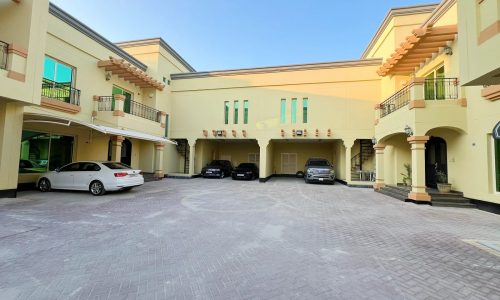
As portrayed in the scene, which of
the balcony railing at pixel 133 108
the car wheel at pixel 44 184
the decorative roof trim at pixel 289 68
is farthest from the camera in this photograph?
the decorative roof trim at pixel 289 68

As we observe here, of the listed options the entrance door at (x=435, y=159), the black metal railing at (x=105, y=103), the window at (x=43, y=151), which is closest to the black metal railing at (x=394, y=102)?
the entrance door at (x=435, y=159)

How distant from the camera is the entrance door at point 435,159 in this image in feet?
35.6

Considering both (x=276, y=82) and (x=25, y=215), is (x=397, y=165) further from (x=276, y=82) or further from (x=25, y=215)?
(x=25, y=215)

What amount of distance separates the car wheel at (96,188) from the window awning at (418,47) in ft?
47.9

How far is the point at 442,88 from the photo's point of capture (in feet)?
34.8

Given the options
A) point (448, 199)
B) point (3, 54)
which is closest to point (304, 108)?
→ point (448, 199)

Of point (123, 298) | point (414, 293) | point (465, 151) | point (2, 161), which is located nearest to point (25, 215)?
point (2, 161)

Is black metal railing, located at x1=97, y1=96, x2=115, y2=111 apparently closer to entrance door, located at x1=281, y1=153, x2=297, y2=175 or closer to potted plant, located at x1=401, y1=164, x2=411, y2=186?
entrance door, located at x1=281, y1=153, x2=297, y2=175

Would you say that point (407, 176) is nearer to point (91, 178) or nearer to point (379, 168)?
point (379, 168)

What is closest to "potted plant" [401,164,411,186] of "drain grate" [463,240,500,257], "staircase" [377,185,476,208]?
"staircase" [377,185,476,208]

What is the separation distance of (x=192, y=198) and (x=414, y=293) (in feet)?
26.5

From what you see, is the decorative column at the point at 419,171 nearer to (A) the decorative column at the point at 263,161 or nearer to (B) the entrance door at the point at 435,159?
(B) the entrance door at the point at 435,159

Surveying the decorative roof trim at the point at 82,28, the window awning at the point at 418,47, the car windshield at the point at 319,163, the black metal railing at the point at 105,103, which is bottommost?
the car windshield at the point at 319,163

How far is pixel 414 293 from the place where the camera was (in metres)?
2.98
